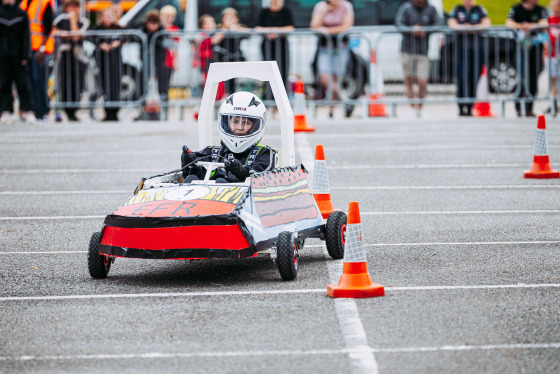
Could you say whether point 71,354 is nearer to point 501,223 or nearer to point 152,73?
point 501,223

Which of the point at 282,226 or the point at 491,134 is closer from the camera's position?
the point at 282,226

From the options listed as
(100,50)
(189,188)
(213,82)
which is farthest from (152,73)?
(189,188)

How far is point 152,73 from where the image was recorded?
73.4 ft

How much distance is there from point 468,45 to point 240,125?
1453cm

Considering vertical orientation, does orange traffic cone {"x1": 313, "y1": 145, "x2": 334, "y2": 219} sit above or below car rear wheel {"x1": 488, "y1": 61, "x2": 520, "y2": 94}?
below

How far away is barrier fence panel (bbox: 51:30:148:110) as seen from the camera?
22281mm

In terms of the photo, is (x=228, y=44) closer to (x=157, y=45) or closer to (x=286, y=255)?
(x=157, y=45)

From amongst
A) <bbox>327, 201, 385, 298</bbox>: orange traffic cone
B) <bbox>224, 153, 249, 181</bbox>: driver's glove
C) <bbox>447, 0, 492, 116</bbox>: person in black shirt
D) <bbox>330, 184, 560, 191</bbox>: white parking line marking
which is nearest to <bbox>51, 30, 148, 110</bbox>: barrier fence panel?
<bbox>447, 0, 492, 116</bbox>: person in black shirt

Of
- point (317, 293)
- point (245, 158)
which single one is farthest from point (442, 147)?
point (317, 293)

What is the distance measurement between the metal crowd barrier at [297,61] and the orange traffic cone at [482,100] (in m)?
0.10

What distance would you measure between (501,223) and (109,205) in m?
4.02

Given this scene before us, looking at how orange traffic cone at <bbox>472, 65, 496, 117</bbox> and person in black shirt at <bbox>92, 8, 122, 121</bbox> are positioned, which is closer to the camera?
orange traffic cone at <bbox>472, 65, 496, 117</bbox>

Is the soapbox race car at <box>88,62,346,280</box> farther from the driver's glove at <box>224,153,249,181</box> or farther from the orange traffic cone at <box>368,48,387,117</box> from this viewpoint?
the orange traffic cone at <box>368,48,387,117</box>

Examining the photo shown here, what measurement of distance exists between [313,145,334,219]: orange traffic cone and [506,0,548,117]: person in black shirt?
12.8m
